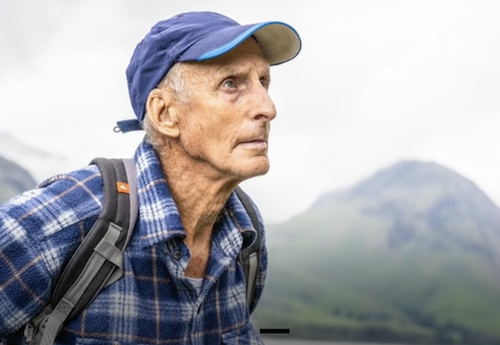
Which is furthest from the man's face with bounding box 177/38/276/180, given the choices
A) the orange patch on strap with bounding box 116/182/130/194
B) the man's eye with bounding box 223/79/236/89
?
the orange patch on strap with bounding box 116/182/130/194

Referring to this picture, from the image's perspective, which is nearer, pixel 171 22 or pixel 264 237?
pixel 171 22

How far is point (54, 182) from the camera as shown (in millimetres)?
1061

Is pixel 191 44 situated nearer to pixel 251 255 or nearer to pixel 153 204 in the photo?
pixel 153 204

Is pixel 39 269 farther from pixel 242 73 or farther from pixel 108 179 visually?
pixel 242 73

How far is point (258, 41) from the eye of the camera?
3.64ft

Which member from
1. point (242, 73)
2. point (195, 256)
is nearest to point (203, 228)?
point (195, 256)

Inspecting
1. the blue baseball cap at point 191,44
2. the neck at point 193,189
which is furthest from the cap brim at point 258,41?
the neck at point 193,189

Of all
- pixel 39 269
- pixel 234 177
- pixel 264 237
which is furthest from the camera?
pixel 264 237

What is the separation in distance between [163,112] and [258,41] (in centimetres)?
20

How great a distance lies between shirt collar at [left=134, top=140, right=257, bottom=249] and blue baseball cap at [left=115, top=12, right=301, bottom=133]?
0.09 metres

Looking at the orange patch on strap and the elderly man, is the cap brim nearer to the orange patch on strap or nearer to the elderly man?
the elderly man

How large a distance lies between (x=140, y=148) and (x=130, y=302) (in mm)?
270

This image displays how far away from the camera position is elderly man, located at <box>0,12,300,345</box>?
965 mm

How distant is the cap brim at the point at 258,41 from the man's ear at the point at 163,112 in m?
0.07
